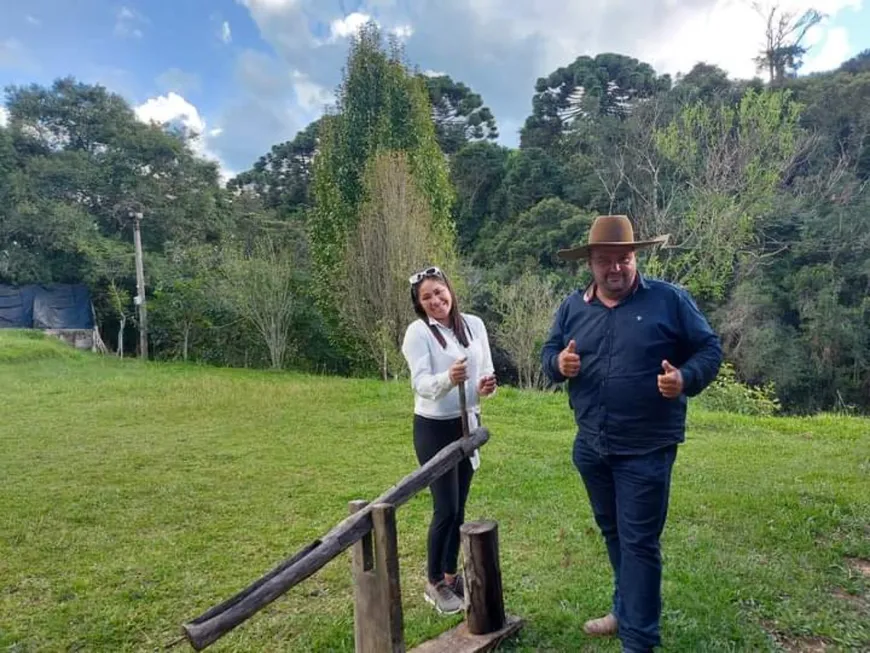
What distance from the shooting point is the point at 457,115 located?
24.5 metres

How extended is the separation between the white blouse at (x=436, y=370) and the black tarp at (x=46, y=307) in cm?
1846

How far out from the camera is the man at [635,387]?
80.7 inches

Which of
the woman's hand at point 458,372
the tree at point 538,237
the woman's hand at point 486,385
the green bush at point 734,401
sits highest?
the tree at point 538,237

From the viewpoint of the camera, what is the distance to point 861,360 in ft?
47.4

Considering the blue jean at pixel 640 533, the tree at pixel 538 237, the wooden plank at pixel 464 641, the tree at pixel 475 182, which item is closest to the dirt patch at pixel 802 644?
the blue jean at pixel 640 533

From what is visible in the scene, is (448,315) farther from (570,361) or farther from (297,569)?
(297,569)

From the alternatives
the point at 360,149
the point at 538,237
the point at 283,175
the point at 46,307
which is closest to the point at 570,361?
the point at 360,149

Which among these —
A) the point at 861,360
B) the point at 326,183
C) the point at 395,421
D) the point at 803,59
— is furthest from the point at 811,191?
the point at 395,421

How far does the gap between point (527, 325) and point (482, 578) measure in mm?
10412

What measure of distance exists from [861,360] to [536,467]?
43.8ft

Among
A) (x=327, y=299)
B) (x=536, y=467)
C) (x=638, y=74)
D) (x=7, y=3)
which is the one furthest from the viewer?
(x=638, y=74)

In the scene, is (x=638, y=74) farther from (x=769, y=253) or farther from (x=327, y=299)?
(x=327, y=299)

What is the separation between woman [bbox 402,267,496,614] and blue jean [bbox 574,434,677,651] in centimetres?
58

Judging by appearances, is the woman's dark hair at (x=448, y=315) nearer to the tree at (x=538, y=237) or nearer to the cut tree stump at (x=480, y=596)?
the cut tree stump at (x=480, y=596)
